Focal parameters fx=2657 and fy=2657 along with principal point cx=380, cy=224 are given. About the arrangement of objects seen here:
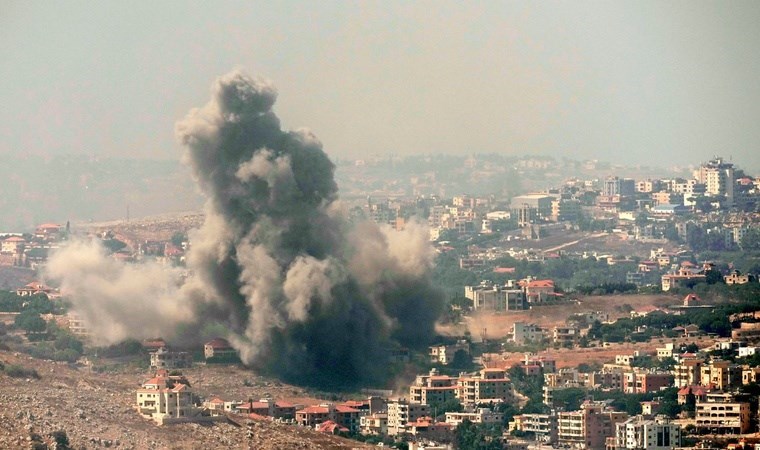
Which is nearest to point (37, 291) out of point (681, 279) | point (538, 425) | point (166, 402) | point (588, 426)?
point (681, 279)

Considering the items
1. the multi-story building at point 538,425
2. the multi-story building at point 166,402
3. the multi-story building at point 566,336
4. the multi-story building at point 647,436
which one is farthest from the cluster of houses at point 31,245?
the multi-story building at point 647,436

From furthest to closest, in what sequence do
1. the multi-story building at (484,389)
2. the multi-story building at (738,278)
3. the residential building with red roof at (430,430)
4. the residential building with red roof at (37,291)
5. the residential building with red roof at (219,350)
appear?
the multi-story building at (738,278) → the residential building with red roof at (37,291) → the residential building with red roof at (219,350) → the multi-story building at (484,389) → the residential building with red roof at (430,430)

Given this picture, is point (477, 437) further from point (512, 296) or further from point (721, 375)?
point (512, 296)

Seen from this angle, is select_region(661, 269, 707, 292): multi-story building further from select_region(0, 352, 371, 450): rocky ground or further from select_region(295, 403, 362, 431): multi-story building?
select_region(0, 352, 371, 450): rocky ground

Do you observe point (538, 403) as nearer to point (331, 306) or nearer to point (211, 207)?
point (331, 306)

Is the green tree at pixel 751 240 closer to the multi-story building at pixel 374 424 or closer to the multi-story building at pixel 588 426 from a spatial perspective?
the multi-story building at pixel 588 426

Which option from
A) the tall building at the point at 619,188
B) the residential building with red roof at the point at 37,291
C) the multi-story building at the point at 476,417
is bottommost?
the multi-story building at the point at 476,417

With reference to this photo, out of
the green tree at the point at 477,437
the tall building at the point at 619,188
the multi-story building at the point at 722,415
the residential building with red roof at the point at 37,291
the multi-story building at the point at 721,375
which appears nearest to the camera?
the green tree at the point at 477,437

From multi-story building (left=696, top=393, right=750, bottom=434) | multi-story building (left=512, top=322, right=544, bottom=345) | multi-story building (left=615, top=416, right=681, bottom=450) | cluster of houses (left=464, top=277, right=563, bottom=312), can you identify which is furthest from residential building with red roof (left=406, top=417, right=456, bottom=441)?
cluster of houses (left=464, top=277, right=563, bottom=312)
